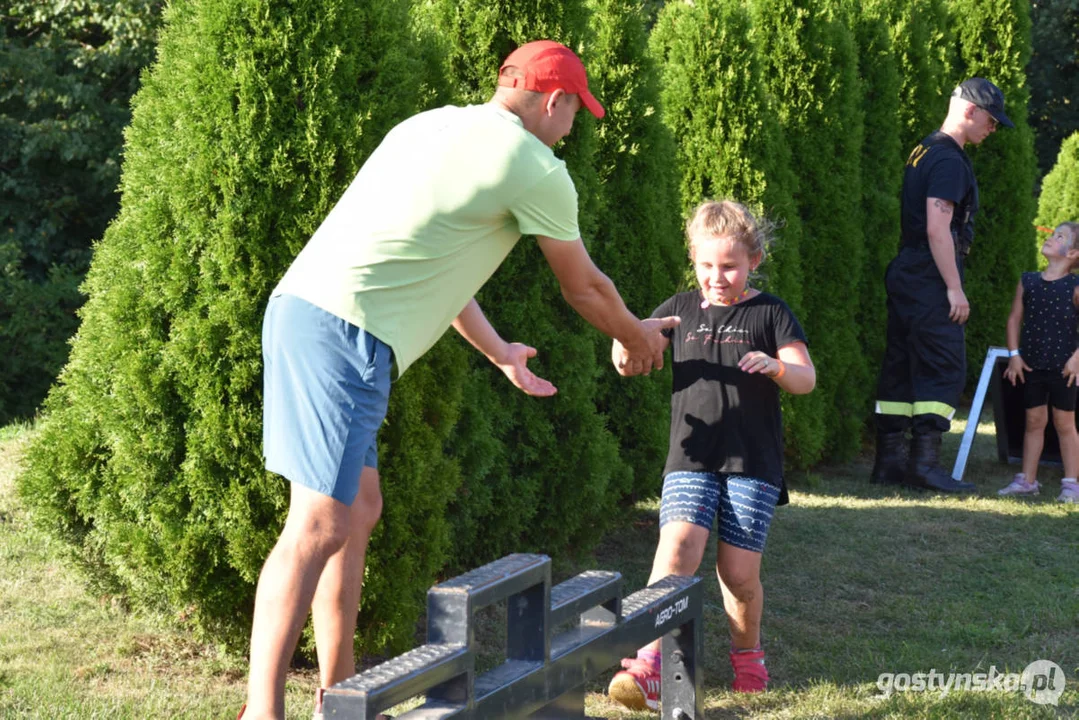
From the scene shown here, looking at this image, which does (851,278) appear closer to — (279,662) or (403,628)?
(403,628)

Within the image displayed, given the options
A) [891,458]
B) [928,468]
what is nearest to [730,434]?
[928,468]

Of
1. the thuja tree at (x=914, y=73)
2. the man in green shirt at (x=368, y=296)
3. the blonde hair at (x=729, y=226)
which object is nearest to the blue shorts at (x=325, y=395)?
the man in green shirt at (x=368, y=296)

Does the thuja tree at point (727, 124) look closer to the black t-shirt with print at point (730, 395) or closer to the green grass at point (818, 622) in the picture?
the green grass at point (818, 622)

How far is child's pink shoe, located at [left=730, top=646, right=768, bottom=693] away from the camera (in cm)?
396

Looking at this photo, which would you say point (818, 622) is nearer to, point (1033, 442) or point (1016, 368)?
point (1033, 442)

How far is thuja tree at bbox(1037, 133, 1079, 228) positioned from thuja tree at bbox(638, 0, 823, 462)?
910cm

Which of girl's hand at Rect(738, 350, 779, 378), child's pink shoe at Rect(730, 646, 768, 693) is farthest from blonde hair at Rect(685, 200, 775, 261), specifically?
child's pink shoe at Rect(730, 646, 768, 693)

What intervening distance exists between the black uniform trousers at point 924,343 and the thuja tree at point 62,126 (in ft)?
28.8

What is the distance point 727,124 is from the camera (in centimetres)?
717

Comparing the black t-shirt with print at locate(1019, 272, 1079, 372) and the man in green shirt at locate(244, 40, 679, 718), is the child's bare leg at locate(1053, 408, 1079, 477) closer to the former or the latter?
the black t-shirt with print at locate(1019, 272, 1079, 372)

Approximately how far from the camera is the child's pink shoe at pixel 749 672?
156 inches

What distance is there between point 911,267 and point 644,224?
85.9 inches

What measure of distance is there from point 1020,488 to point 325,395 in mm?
5615

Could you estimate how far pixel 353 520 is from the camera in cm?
326
